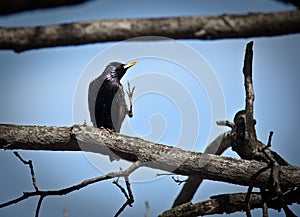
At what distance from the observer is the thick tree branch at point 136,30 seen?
1889 mm

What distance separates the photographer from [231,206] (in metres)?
3.93

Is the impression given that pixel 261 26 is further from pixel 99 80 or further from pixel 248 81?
pixel 99 80

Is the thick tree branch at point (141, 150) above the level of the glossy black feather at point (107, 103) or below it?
below

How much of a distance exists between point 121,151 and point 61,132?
0.46m

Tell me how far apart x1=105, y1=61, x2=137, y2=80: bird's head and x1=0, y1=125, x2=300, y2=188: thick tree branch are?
2.71 m

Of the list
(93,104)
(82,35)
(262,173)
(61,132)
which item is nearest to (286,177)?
(262,173)

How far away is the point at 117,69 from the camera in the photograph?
6.40 metres

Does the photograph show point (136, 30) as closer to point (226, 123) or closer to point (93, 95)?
point (226, 123)

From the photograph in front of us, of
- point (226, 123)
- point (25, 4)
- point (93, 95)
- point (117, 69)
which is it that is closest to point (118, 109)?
point (93, 95)

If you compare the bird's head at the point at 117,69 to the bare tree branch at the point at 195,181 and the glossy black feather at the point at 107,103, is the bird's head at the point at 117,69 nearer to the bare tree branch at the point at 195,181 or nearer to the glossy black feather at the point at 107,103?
the glossy black feather at the point at 107,103

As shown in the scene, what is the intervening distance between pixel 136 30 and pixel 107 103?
4011 millimetres

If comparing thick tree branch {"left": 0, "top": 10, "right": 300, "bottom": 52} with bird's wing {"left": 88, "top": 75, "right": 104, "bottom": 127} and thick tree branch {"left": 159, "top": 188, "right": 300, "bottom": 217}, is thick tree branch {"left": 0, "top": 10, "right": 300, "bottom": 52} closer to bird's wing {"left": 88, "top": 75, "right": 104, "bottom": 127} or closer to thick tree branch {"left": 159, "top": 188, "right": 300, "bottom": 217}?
thick tree branch {"left": 159, "top": 188, "right": 300, "bottom": 217}

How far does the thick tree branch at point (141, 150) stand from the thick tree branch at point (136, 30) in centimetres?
168

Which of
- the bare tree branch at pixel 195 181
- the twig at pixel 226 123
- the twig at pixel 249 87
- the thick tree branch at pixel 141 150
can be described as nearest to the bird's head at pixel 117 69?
the bare tree branch at pixel 195 181
